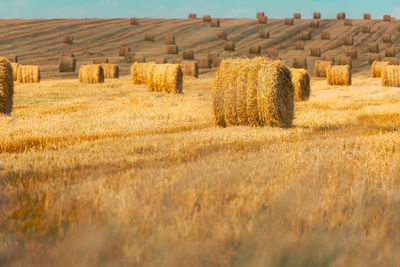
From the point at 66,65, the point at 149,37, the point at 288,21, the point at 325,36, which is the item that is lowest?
the point at 66,65

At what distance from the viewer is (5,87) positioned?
9219mm

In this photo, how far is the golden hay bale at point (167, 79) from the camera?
15.9m

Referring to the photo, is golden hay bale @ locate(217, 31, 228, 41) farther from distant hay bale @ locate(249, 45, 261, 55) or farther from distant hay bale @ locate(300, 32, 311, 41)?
distant hay bale @ locate(300, 32, 311, 41)

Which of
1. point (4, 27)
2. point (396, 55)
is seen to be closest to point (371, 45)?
point (396, 55)

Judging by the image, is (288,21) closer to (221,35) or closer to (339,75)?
(221,35)

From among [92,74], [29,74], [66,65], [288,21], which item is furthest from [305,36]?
[29,74]

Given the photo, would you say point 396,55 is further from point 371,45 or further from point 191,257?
point 191,257

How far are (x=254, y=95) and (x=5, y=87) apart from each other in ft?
16.2

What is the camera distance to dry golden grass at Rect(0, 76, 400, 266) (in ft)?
7.94

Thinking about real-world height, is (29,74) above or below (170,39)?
below

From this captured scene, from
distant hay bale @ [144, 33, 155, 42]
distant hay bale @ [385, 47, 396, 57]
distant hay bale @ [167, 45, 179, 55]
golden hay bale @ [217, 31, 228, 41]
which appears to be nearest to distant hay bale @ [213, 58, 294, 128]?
distant hay bale @ [385, 47, 396, 57]

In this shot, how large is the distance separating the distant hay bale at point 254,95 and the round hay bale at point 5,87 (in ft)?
13.6

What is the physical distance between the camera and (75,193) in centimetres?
319

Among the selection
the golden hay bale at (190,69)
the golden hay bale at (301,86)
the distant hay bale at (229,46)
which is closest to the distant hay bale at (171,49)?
the distant hay bale at (229,46)
